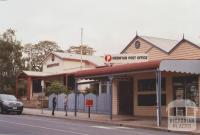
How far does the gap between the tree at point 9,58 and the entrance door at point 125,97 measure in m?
27.0

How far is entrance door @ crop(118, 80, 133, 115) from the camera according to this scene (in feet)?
115

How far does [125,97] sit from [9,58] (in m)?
28.5

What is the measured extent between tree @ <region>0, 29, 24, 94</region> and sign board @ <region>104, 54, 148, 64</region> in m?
28.9

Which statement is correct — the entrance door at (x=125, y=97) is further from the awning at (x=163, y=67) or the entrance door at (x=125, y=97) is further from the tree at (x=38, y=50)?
the tree at (x=38, y=50)

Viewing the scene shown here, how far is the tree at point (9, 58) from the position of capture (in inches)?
2362

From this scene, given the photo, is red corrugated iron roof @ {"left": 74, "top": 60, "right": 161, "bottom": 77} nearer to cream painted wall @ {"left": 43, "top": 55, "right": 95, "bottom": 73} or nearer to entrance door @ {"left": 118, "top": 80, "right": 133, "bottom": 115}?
entrance door @ {"left": 118, "top": 80, "right": 133, "bottom": 115}

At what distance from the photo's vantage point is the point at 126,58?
106 ft

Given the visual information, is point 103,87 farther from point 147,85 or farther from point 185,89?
point 185,89

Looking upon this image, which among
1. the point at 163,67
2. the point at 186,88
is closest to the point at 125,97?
the point at 186,88

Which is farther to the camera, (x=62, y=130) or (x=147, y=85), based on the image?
(x=147, y=85)

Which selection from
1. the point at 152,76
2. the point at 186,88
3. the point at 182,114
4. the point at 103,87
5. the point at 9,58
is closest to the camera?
the point at 182,114

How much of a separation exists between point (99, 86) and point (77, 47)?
4469cm

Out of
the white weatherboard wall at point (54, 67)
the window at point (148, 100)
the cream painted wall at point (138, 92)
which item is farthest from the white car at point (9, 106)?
the white weatherboard wall at point (54, 67)

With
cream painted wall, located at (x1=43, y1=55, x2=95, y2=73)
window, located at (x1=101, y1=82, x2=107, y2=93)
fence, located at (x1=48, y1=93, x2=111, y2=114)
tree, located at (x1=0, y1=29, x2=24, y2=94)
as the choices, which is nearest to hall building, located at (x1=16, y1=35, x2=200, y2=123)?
fence, located at (x1=48, y1=93, x2=111, y2=114)
